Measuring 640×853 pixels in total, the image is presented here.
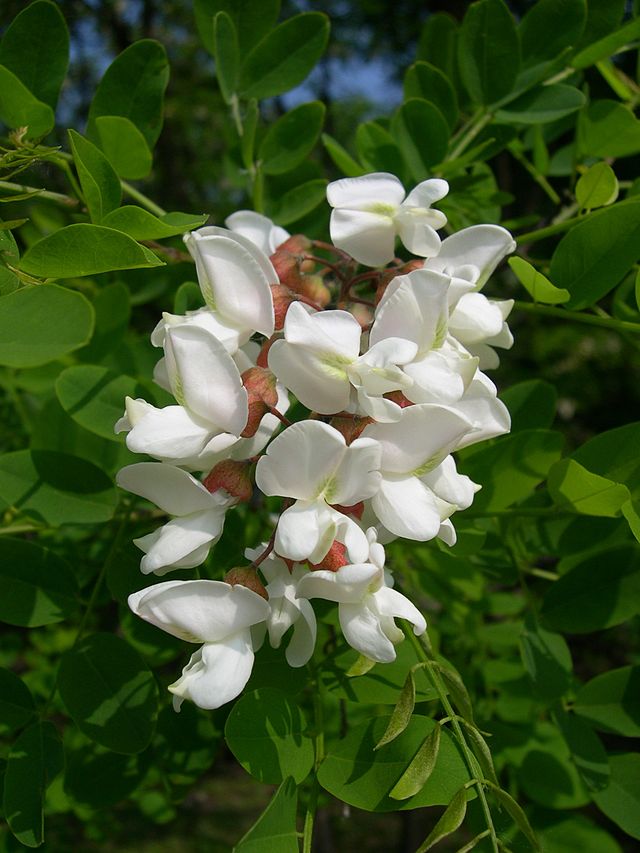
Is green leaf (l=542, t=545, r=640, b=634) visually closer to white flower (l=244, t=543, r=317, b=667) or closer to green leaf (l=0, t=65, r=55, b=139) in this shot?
white flower (l=244, t=543, r=317, b=667)

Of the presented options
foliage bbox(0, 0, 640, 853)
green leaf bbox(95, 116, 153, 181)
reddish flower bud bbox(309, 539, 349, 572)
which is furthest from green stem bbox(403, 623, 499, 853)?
green leaf bbox(95, 116, 153, 181)

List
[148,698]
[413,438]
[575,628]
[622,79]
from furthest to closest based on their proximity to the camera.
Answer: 1. [622,79]
2. [575,628]
3. [148,698]
4. [413,438]

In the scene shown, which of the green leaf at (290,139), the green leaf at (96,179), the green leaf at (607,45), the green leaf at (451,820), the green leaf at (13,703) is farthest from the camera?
the green leaf at (290,139)

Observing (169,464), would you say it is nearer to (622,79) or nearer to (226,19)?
(226,19)

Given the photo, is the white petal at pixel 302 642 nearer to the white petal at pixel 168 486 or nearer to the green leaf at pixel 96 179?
the white petal at pixel 168 486

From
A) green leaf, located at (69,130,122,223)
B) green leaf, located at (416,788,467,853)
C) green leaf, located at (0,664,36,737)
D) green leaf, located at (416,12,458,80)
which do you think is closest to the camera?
green leaf, located at (416,788,467,853)

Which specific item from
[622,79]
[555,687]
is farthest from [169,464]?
[622,79]

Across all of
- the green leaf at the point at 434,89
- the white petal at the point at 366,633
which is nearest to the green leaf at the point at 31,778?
the white petal at the point at 366,633
